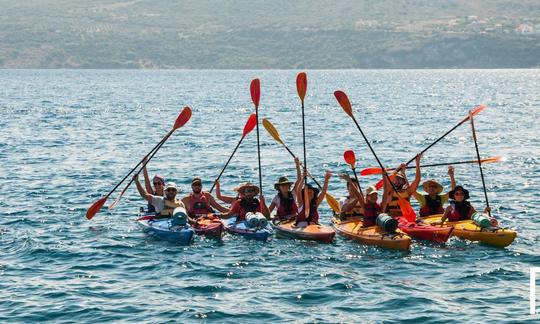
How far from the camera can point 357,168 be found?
142 ft

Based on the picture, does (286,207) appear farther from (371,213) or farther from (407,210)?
(407,210)

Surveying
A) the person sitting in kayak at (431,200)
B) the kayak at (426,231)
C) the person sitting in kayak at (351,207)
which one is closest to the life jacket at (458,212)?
the kayak at (426,231)

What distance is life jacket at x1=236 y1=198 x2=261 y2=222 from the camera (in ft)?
86.9

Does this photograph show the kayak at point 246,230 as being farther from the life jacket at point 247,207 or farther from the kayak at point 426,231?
the kayak at point 426,231

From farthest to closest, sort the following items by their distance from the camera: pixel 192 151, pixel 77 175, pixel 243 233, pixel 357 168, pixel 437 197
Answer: pixel 192 151
pixel 357 168
pixel 77 175
pixel 437 197
pixel 243 233

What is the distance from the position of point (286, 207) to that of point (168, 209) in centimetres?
361

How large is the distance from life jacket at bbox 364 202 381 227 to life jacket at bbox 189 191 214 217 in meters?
5.02

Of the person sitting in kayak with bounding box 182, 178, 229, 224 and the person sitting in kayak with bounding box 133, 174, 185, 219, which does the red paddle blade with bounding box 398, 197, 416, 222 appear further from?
the person sitting in kayak with bounding box 133, 174, 185, 219

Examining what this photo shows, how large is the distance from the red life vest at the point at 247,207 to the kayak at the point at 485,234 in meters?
5.86

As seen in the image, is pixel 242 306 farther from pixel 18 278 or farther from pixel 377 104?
pixel 377 104

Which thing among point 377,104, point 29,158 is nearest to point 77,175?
point 29,158

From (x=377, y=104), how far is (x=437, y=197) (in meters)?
77.6

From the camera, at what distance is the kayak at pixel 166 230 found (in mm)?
24734

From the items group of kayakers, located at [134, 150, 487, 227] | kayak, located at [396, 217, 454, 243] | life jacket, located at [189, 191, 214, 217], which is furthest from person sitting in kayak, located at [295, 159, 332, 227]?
life jacket, located at [189, 191, 214, 217]
